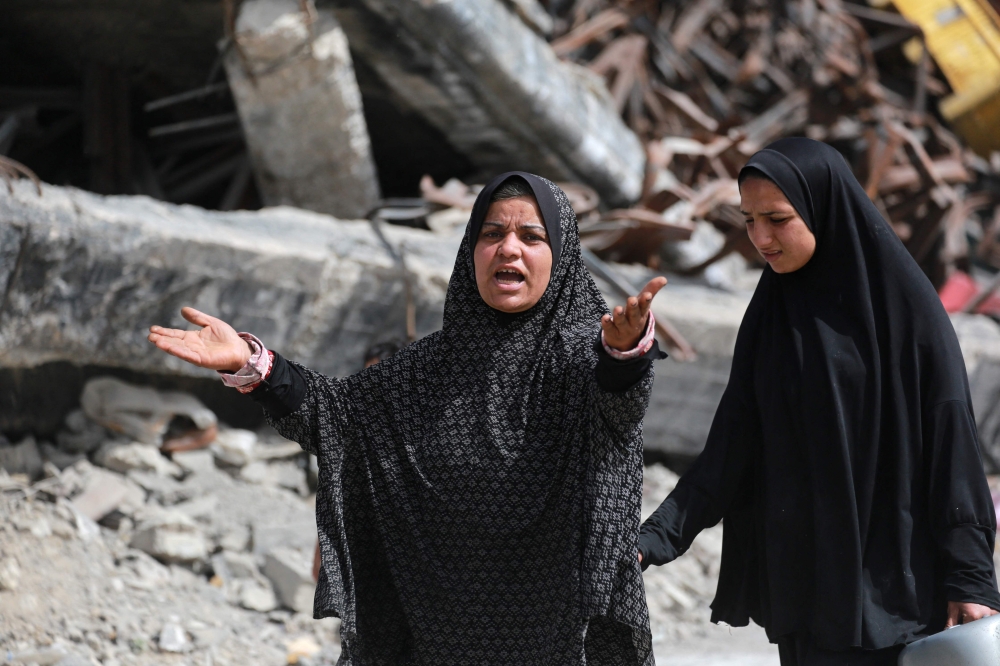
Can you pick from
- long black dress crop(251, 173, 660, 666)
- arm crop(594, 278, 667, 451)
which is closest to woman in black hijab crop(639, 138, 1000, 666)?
long black dress crop(251, 173, 660, 666)

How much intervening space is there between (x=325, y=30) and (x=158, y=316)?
63.5 inches

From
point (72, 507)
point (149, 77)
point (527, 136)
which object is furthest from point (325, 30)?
point (72, 507)

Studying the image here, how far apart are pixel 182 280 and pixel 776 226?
2.49 meters

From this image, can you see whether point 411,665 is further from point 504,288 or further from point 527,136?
point 527,136

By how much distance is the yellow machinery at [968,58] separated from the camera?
7.72 metres

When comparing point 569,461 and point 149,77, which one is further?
point 149,77

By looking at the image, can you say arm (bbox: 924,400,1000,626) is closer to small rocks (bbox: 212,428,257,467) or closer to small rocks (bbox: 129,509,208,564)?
small rocks (bbox: 129,509,208,564)

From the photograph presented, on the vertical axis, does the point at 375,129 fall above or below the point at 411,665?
above

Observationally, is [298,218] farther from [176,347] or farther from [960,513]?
[960,513]

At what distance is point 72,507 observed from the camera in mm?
3510

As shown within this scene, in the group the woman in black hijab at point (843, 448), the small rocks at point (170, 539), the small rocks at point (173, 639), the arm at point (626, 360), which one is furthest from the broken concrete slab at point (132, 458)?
the arm at point (626, 360)

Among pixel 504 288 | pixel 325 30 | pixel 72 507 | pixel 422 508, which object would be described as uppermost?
pixel 325 30

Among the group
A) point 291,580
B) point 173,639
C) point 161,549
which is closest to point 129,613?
point 173,639

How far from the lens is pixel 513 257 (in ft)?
6.46
